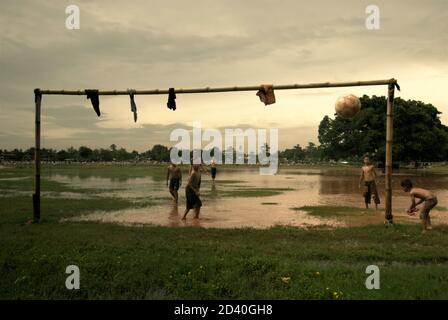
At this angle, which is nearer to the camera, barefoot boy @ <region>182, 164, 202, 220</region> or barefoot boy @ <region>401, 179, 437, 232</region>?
barefoot boy @ <region>401, 179, 437, 232</region>

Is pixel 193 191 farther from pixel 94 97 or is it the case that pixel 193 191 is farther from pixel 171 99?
pixel 94 97

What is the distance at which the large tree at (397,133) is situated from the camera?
5472 cm

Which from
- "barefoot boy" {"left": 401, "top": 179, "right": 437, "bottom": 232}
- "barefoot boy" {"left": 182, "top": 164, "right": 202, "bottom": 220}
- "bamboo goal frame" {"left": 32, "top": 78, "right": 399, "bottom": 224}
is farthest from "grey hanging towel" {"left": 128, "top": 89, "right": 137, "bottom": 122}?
"barefoot boy" {"left": 401, "top": 179, "right": 437, "bottom": 232}

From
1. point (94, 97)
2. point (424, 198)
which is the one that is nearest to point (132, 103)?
point (94, 97)

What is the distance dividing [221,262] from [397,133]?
173 feet

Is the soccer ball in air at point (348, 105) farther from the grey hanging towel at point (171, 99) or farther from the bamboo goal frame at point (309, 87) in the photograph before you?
the grey hanging towel at point (171, 99)

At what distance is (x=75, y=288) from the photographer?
21.6ft

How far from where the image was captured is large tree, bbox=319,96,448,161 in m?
54.7

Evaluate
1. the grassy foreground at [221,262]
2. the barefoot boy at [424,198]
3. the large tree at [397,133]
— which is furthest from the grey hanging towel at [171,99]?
the large tree at [397,133]

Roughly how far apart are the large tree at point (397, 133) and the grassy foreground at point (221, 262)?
45628 millimetres

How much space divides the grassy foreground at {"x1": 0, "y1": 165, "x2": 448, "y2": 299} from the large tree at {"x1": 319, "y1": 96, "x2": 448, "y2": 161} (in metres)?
45.6

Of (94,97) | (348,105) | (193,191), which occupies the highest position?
Answer: (94,97)

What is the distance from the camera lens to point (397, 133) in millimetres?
55562

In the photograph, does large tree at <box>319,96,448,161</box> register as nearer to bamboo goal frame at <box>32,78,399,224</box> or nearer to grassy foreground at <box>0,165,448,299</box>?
bamboo goal frame at <box>32,78,399,224</box>
